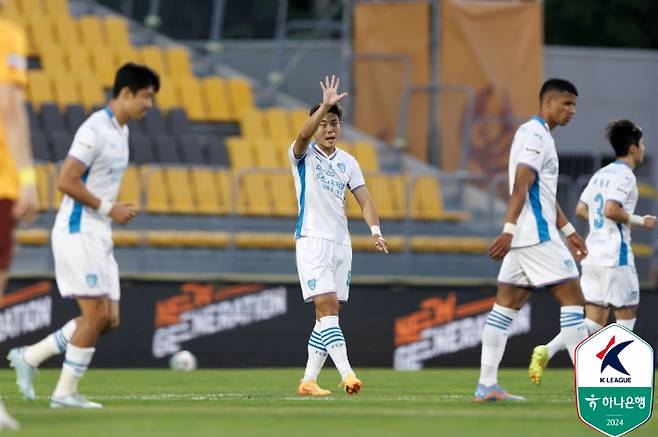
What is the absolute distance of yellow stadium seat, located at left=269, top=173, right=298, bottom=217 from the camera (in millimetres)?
20422

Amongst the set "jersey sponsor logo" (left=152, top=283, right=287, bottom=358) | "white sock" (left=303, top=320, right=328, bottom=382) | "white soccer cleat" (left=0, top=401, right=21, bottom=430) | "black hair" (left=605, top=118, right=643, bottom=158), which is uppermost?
"black hair" (left=605, top=118, right=643, bottom=158)

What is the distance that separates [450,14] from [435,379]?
1014 cm

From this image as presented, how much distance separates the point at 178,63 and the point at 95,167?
14.4 m

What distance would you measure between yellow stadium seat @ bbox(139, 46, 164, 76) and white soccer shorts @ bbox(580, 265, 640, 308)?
37.5 ft

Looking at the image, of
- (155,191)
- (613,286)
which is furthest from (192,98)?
(613,286)

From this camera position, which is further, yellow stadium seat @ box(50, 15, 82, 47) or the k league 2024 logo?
yellow stadium seat @ box(50, 15, 82, 47)

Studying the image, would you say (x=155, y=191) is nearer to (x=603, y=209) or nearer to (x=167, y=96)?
(x=167, y=96)

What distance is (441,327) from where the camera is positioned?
2003 centimetres

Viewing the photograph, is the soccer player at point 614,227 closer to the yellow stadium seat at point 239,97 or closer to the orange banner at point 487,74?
the orange banner at point 487,74

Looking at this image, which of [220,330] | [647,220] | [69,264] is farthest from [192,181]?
[69,264]

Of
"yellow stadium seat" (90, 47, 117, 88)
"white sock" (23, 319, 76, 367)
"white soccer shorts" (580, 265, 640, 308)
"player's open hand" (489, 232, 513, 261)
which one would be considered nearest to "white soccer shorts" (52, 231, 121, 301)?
"white sock" (23, 319, 76, 367)

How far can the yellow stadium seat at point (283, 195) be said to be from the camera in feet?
67.0

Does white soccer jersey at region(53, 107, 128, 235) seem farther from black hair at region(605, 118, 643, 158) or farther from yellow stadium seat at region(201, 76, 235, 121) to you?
yellow stadium seat at region(201, 76, 235, 121)

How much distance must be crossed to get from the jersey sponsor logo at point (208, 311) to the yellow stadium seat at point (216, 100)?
17.4 ft
